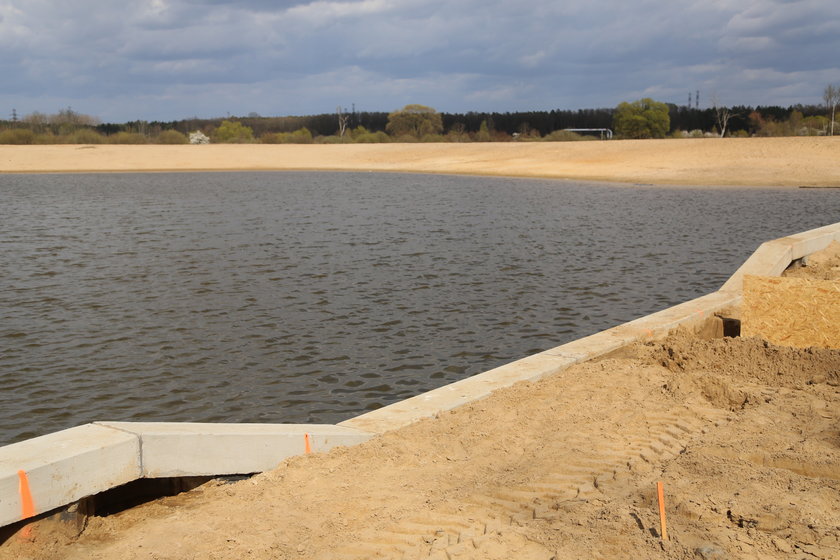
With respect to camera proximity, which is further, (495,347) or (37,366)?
(495,347)

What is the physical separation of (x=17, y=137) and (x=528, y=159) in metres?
39.5

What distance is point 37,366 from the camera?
773cm

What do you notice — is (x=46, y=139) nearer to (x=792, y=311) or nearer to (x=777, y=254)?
(x=777, y=254)

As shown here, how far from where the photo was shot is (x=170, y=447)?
4395 millimetres

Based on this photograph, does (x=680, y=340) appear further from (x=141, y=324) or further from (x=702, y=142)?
(x=702, y=142)

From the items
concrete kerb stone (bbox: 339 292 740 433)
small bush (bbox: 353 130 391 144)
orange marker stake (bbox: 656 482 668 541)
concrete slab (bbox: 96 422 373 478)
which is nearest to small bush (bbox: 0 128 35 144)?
small bush (bbox: 353 130 391 144)

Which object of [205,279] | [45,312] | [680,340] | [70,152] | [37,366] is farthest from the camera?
[70,152]

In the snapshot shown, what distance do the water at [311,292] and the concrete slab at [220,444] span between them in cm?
169

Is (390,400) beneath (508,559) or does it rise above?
beneath

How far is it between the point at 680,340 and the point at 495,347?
2172 mm

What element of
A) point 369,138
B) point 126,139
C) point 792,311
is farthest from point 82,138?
point 792,311

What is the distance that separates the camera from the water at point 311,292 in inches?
281

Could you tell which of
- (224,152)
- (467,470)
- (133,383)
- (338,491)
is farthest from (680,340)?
(224,152)

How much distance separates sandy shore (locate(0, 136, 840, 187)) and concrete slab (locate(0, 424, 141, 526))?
1222 inches
